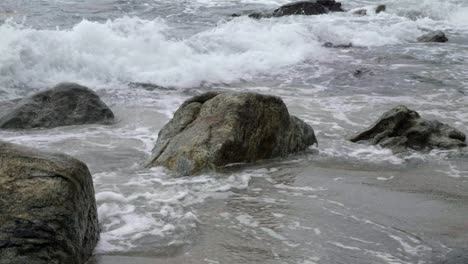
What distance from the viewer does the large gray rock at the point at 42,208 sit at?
11.2ft

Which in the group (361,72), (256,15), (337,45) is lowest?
(361,72)

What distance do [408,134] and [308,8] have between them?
1432cm

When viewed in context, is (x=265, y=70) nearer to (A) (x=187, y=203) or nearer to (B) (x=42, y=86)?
(B) (x=42, y=86)

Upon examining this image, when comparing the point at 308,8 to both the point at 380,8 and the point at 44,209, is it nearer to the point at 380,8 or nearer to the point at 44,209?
the point at 380,8

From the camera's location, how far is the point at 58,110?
26.9 ft

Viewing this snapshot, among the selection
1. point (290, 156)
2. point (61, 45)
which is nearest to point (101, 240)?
point (290, 156)

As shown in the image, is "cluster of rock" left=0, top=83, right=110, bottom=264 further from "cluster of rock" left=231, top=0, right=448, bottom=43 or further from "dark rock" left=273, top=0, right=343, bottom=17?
"dark rock" left=273, top=0, right=343, bottom=17

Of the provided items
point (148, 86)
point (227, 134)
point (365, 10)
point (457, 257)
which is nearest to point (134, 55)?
point (148, 86)

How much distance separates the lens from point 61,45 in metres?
11.9

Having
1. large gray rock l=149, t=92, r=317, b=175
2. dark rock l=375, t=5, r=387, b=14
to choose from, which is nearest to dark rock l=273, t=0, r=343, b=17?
dark rock l=375, t=5, r=387, b=14

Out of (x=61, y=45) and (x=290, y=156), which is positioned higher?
(x=61, y=45)

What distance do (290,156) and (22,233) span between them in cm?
369

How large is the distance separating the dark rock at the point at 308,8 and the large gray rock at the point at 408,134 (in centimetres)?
1295

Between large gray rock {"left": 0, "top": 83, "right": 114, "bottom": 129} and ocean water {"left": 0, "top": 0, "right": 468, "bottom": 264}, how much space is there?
25 cm
